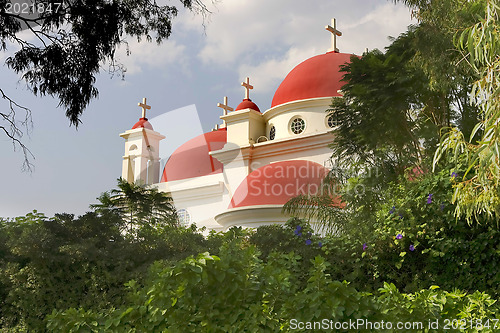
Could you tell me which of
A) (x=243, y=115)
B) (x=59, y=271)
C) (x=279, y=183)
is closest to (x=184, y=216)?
(x=243, y=115)

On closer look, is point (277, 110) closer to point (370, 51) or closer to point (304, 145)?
point (304, 145)

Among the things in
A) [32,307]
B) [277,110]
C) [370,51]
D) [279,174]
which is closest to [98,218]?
[32,307]

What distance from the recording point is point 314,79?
18156mm

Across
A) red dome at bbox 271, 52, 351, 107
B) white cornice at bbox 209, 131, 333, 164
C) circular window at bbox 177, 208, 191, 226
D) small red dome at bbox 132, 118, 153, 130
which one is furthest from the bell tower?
red dome at bbox 271, 52, 351, 107

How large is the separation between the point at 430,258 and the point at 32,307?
501cm

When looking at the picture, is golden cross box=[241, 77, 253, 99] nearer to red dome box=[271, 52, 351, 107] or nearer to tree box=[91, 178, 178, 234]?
red dome box=[271, 52, 351, 107]

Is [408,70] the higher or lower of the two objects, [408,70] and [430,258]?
the higher

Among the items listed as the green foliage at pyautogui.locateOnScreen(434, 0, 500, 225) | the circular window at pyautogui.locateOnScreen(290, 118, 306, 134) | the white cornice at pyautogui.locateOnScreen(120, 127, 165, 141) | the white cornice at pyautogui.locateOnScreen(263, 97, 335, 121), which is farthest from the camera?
the white cornice at pyautogui.locateOnScreen(120, 127, 165, 141)

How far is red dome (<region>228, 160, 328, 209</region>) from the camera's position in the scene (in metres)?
14.5

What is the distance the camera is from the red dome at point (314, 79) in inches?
704

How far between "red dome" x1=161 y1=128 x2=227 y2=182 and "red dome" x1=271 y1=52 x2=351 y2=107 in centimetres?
385

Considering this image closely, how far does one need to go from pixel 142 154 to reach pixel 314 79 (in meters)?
10.0

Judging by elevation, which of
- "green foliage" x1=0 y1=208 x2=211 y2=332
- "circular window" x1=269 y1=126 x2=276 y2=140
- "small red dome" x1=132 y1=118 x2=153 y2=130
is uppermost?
"small red dome" x1=132 y1=118 x2=153 y2=130

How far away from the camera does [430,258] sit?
21.4ft
